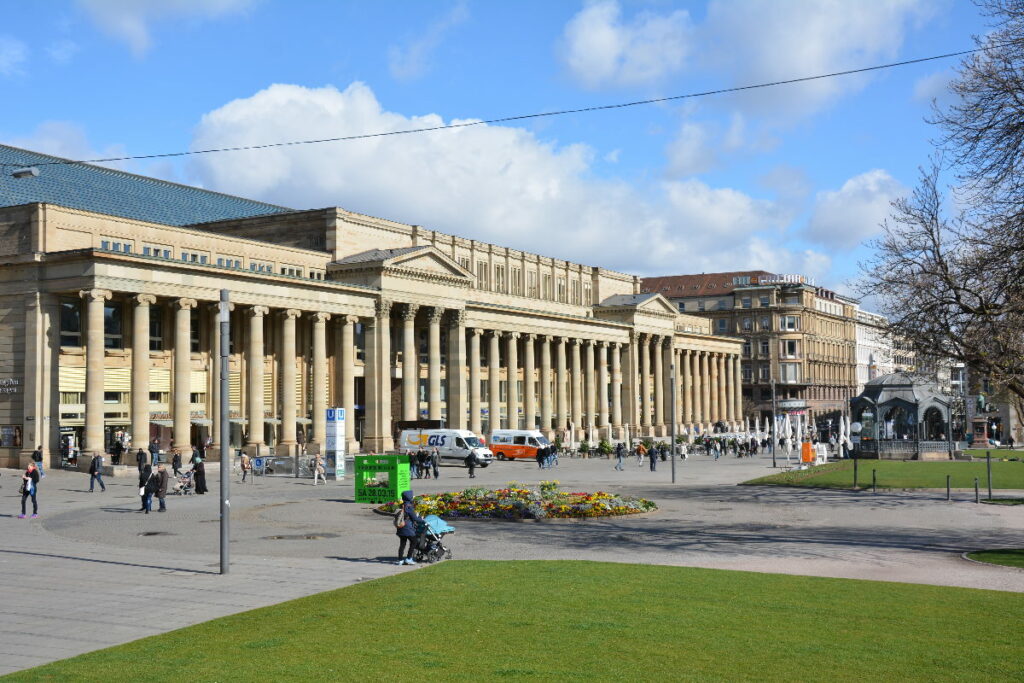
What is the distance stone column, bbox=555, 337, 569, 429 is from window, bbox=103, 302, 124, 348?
54340 mm

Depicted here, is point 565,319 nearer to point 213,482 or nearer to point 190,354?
point 190,354

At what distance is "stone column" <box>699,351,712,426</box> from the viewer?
479 ft

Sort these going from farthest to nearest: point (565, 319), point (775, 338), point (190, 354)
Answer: point (775, 338), point (565, 319), point (190, 354)

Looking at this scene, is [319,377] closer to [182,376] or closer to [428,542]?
[182,376]

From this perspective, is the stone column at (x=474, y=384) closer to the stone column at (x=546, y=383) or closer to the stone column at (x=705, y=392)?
the stone column at (x=546, y=383)

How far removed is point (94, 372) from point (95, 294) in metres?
4.46

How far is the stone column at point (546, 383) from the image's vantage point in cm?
11135

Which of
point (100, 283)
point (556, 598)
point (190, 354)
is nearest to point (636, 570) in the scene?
point (556, 598)

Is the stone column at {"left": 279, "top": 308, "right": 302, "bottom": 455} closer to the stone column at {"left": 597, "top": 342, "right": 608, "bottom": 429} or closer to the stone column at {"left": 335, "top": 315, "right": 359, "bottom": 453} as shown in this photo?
the stone column at {"left": 335, "top": 315, "right": 359, "bottom": 453}

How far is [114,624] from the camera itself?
1827 centimetres

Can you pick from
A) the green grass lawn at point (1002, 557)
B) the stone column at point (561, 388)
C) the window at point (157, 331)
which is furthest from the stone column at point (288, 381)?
the green grass lawn at point (1002, 557)

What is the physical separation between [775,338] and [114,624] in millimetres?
159696

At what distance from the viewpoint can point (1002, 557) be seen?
26875 mm

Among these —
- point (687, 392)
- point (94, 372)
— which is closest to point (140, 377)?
point (94, 372)
